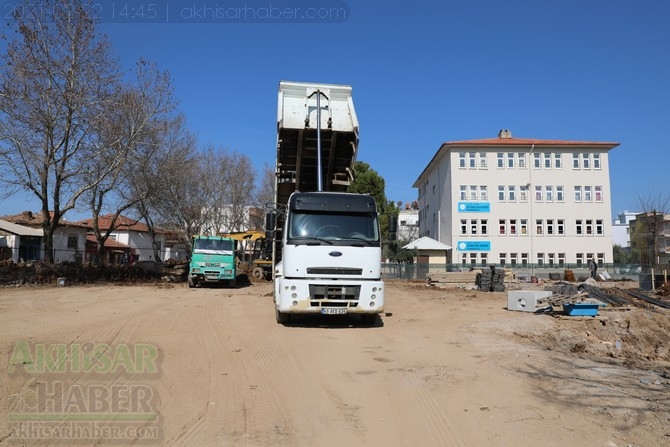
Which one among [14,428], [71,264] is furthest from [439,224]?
[14,428]

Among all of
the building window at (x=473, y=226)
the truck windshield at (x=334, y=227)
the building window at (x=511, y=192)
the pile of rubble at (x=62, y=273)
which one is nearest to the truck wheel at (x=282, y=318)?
the truck windshield at (x=334, y=227)

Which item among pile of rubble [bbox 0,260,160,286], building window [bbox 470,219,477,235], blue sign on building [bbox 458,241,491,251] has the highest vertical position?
building window [bbox 470,219,477,235]

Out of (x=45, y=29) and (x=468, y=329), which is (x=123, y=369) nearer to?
(x=468, y=329)

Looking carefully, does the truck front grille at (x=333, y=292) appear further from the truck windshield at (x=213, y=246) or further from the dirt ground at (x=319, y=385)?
the truck windshield at (x=213, y=246)

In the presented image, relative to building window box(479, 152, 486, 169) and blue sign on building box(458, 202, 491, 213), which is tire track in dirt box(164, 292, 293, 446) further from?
building window box(479, 152, 486, 169)

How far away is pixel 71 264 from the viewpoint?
26016 mm

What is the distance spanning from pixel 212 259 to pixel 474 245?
30095mm

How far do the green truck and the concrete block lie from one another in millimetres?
14272

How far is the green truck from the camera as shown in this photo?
2467cm

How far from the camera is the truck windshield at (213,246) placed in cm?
2467

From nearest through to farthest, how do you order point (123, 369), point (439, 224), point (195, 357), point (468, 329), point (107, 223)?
point (123, 369)
point (195, 357)
point (468, 329)
point (439, 224)
point (107, 223)

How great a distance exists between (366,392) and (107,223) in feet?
208

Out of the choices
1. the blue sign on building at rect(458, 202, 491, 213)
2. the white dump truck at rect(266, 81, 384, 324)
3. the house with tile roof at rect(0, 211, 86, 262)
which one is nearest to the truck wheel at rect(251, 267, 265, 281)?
the house with tile roof at rect(0, 211, 86, 262)

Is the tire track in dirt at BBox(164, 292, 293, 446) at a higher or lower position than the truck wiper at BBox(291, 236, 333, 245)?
lower
